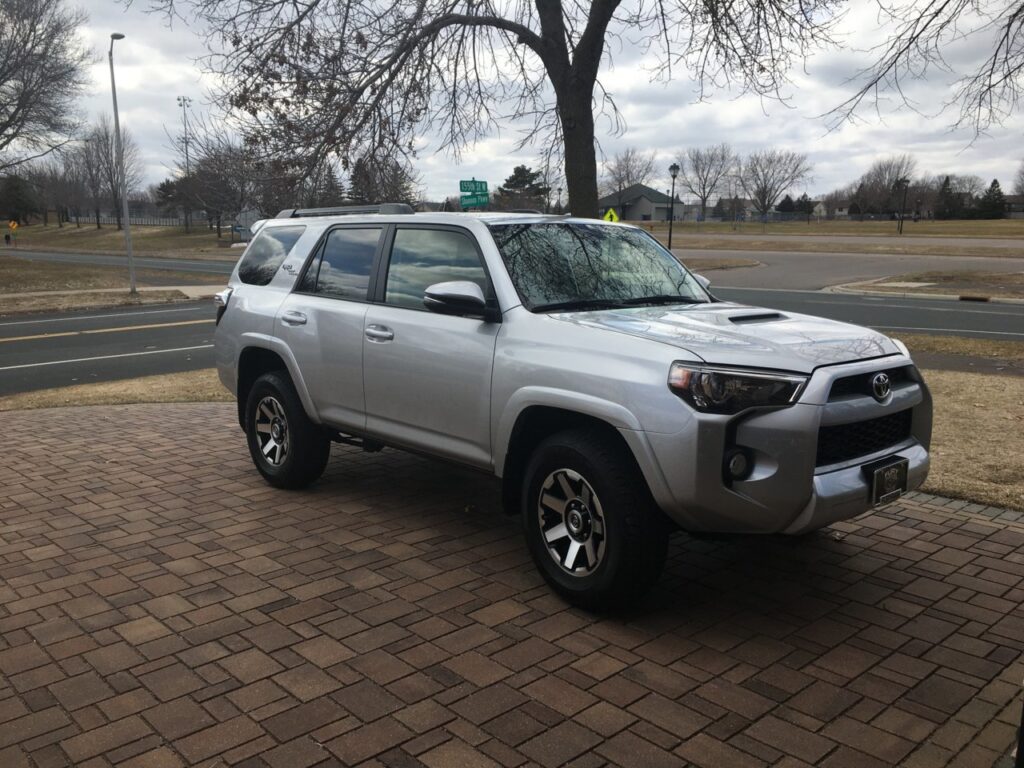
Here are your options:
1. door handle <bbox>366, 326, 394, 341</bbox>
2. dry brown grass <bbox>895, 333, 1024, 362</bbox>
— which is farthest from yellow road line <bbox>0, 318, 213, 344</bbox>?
dry brown grass <bbox>895, 333, 1024, 362</bbox>

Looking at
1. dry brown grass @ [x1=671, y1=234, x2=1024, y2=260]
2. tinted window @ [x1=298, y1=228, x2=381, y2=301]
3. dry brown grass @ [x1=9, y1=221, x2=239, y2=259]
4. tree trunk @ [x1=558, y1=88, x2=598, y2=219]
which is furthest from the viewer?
dry brown grass @ [x1=9, y1=221, x2=239, y2=259]

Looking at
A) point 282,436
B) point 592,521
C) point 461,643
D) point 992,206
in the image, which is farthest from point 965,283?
point 992,206

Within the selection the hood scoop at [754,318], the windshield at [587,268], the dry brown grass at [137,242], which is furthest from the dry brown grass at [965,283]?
the dry brown grass at [137,242]

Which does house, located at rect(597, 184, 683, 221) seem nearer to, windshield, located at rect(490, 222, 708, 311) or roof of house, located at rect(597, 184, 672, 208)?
roof of house, located at rect(597, 184, 672, 208)

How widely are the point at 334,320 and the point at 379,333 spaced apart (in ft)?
1.63

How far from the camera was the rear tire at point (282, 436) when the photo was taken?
5.80m

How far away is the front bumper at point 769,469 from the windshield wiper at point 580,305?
3.49 ft

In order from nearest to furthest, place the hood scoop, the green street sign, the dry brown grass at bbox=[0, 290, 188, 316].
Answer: the hood scoop, the green street sign, the dry brown grass at bbox=[0, 290, 188, 316]

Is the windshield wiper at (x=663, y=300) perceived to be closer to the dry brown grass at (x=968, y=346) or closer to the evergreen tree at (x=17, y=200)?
the dry brown grass at (x=968, y=346)

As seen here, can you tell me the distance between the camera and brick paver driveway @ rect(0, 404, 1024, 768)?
3062 mm

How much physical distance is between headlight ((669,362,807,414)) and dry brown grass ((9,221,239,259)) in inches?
1963

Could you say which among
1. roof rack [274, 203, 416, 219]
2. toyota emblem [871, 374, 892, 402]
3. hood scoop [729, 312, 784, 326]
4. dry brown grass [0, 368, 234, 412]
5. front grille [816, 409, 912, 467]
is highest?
roof rack [274, 203, 416, 219]

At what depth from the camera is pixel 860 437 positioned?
3891 millimetres

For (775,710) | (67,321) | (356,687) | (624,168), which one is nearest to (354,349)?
(356,687)
